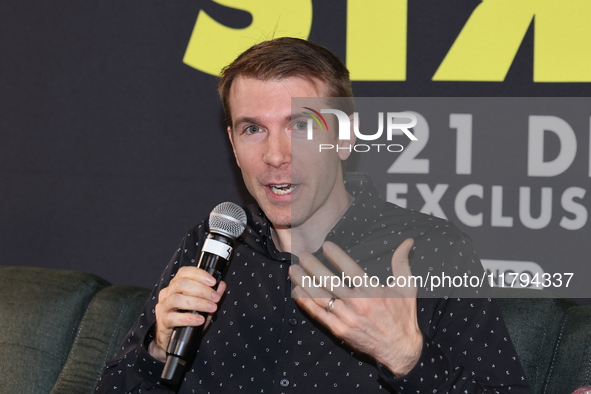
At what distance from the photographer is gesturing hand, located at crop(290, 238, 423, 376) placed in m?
1.21

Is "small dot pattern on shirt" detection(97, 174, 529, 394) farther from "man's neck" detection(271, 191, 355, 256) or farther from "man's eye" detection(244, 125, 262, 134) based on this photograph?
"man's eye" detection(244, 125, 262, 134)

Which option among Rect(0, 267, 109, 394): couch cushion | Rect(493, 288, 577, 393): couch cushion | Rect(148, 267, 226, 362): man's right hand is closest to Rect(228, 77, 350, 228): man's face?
Rect(148, 267, 226, 362): man's right hand

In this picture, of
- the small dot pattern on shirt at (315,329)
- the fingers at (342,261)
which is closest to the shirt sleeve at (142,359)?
the small dot pattern on shirt at (315,329)

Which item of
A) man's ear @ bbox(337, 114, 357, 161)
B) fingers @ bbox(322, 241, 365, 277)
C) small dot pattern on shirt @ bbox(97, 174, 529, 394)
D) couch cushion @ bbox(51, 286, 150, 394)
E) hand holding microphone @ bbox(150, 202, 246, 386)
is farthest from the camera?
couch cushion @ bbox(51, 286, 150, 394)

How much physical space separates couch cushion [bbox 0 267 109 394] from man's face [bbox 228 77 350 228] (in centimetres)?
91

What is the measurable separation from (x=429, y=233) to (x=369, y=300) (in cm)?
47

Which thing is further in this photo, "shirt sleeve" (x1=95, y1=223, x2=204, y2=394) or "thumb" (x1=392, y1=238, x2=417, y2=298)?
"shirt sleeve" (x1=95, y1=223, x2=204, y2=394)

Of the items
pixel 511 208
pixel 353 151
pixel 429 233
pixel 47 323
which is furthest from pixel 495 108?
pixel 47 323

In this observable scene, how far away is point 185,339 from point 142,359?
0.33m

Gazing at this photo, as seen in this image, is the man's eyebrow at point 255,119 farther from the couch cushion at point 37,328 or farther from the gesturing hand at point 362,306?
the couch cushion at point 37,328

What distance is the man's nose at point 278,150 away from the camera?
1.60m

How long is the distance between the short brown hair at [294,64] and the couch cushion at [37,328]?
3.25 ft

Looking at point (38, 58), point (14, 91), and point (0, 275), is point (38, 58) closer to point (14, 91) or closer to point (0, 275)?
point (14, 91)

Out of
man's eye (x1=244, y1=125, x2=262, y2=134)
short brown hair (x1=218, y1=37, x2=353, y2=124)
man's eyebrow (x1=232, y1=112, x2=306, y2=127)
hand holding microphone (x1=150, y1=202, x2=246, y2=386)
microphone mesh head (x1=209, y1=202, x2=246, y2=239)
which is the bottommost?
hand holding microphone (x1=150, y1=202, x2=246, y2=386)
